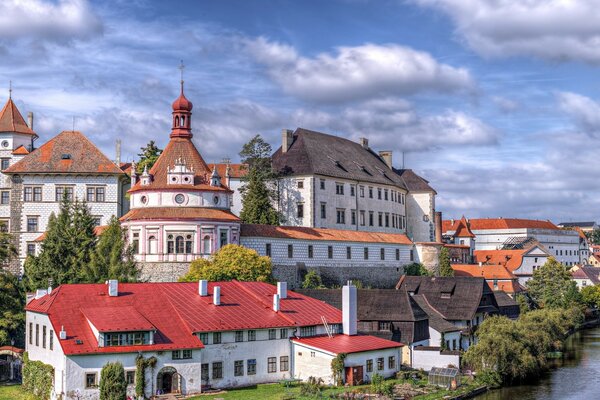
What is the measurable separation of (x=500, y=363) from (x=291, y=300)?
40.8ft

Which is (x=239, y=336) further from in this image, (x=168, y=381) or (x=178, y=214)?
(x=178, y=214)

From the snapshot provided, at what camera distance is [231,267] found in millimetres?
51500

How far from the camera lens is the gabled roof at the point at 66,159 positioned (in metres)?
66.1

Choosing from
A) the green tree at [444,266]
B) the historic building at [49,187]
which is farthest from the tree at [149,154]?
the green tree at [444,266]

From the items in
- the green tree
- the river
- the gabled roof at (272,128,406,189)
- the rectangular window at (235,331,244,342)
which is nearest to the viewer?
the rectangular window at (235,331,244,342)

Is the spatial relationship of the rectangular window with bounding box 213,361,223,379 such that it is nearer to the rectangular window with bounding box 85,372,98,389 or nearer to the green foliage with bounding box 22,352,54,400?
the rectangular window with bounding box 85,372,98,389

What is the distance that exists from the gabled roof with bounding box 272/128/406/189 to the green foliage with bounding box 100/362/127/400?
39.5m

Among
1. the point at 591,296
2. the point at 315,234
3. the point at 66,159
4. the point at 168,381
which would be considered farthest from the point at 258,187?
the point at 591,296

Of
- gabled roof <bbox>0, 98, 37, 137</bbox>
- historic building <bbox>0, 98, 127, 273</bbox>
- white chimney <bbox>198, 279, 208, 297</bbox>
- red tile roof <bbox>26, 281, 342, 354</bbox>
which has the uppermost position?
gabled roof <bbox>0, 98, 37, 137</bbox>

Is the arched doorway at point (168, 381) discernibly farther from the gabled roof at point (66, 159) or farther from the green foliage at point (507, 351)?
the gabled roof at point (66, 159)

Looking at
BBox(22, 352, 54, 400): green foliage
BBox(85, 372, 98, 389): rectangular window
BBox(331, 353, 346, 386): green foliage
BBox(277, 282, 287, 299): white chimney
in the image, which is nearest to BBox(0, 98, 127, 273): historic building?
BBox(277, 282, 287, 299): white chimney

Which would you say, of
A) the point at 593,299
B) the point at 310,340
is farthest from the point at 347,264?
the point at 593,299

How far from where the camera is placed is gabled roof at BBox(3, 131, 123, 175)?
66062mm

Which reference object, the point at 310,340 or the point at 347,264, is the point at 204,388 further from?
the point at 347,264
